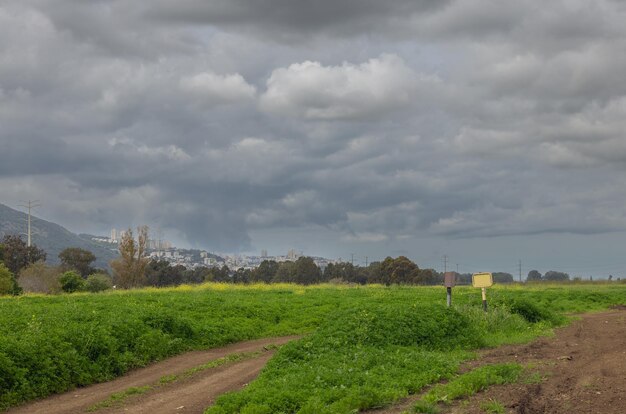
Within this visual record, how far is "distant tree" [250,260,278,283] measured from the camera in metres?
140

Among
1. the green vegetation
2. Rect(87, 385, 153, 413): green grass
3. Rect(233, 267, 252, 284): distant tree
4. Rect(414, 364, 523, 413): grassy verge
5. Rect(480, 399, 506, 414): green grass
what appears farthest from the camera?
Rect(233, 267, 252, 284): distant tree

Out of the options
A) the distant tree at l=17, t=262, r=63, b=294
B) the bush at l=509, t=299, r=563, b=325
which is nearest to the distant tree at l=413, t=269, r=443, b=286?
the distant tree at l=17, t=262, r=63, b=294

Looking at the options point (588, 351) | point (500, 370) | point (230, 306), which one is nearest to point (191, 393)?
point (500, 370)

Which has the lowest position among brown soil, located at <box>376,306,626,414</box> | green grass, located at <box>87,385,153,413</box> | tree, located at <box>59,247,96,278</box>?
green grass, located at <box>87,385,153,413</box>

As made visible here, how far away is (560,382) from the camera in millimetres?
14898

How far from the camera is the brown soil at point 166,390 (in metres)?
16.0

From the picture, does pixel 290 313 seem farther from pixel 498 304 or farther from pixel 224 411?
pixel 224 411

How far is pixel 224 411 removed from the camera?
14.1 m

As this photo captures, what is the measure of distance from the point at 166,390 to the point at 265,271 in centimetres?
12437

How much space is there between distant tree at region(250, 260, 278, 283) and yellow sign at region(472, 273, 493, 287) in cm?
11104

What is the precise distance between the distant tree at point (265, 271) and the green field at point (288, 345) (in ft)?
349

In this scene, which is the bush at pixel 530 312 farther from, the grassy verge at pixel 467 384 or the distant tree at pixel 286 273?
the distant tree at pixel 286 273

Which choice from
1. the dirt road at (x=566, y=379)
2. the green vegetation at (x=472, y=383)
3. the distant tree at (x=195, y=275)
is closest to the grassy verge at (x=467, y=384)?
the green vegetation at (x=472, y=383)

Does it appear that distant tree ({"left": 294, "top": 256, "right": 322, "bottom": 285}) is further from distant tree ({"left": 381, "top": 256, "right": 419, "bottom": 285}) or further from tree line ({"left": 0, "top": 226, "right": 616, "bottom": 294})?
distant tree ({"left": 381, "top": 256, "right": 419, "bottom": 285})
